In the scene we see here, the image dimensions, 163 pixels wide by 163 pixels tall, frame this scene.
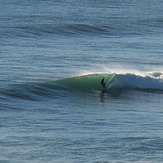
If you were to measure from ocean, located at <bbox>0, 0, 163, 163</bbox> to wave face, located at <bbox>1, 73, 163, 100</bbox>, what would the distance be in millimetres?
51

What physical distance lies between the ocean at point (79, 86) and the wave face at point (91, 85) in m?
0.05

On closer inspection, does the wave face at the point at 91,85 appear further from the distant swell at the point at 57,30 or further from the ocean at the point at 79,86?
the distant swell at the point at 57,30

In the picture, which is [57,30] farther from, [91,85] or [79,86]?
[79,86]

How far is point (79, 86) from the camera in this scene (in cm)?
3048

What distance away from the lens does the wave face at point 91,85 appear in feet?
92.0

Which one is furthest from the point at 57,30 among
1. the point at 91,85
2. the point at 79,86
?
the point at 79,86

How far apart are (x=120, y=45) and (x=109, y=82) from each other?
11191 mm

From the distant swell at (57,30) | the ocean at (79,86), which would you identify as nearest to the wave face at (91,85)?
the ocean at (79,86)

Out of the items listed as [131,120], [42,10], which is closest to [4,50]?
[131,120]

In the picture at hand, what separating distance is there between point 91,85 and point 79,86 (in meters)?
0.69

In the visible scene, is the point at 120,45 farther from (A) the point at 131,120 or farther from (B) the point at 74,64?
(A) the point at 131,120

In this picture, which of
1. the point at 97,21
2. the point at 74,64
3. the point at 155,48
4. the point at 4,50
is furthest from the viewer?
the point at 97,21

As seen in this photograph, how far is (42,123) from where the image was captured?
2147 cm

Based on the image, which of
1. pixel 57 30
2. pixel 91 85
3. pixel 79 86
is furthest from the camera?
pixel 57 30
